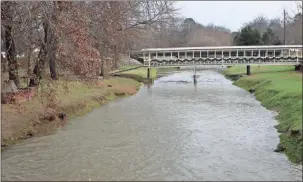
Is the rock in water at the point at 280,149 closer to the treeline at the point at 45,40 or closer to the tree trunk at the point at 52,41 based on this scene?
the treeline at the point at 45,40

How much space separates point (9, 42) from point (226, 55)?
38263 mm

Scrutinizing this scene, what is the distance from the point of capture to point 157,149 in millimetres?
15789

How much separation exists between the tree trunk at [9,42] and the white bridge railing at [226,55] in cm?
3434

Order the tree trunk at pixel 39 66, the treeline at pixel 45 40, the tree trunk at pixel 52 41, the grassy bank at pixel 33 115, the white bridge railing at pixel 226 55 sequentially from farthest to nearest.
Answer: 1. the white bridge railing at pixel 226 55
2. the tree trunk at pixel 39 66
3. the tree trunk at pixel 52 41
4. the grassy bank at pixel 33 115
5. the treeline at pixel 45 40

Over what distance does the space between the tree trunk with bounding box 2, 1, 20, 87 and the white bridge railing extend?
113 feet

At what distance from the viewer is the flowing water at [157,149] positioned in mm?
12797

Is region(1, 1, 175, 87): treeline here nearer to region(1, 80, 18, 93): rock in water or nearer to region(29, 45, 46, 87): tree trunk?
region(29, 45, 46, 87): tree trunk

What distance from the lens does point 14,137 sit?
17594mm

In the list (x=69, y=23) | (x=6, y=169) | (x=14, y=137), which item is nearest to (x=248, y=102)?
(x=69, y=23)

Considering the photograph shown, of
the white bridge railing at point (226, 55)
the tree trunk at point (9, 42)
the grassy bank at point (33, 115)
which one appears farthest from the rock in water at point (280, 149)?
the white bridge railing at point (226, 55)

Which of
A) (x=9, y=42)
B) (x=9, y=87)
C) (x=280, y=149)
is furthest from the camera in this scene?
(x=9, y=87)

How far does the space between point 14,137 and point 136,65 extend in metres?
40.0

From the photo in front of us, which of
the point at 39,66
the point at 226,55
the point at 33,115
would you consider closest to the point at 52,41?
the point at 39,66

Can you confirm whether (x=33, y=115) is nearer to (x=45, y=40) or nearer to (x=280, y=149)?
(x=45, y=40)
